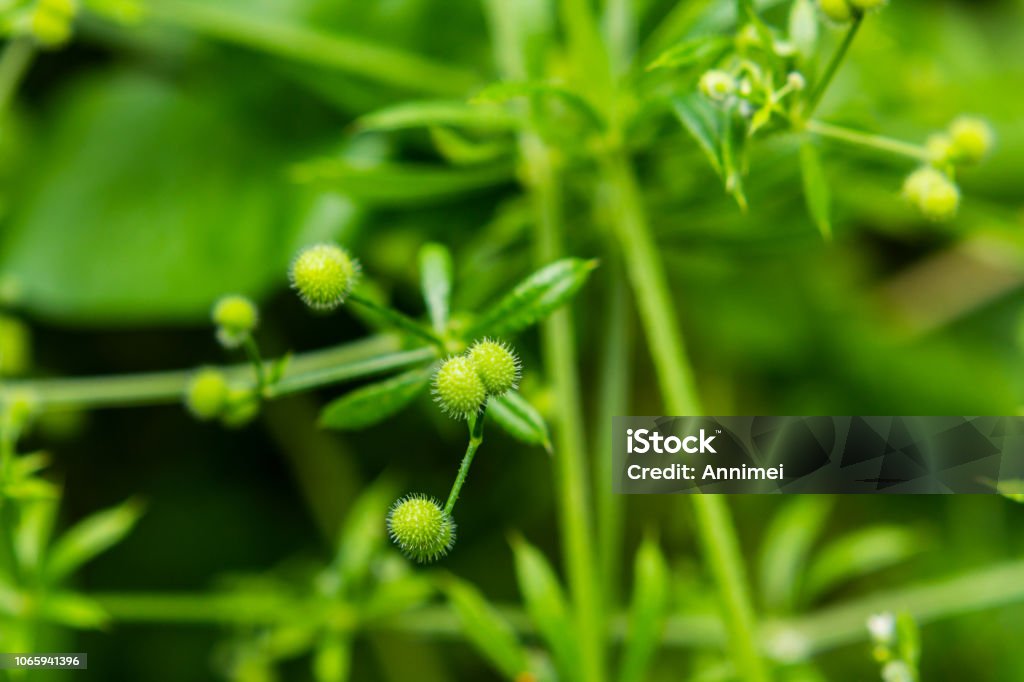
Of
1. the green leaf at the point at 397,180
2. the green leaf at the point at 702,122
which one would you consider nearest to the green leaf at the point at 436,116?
the green leaf at the point at 397,180

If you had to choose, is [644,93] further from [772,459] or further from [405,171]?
[772,459]

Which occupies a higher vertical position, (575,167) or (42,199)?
(42,199)

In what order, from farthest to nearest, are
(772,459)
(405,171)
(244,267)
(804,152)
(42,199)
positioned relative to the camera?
(42,199) → (244,267) → (405,171) → (772,459) → (804,152)

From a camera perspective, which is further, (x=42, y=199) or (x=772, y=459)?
(x=42, y=199)

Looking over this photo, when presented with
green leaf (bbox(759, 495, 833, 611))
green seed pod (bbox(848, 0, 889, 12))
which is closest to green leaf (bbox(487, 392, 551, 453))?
green seed pod (bbox(848, 0, 889, 12))

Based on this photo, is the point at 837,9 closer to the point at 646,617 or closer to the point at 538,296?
the point at 538,296

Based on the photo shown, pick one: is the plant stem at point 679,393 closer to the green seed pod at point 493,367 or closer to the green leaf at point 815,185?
the green leaf at point 815,185

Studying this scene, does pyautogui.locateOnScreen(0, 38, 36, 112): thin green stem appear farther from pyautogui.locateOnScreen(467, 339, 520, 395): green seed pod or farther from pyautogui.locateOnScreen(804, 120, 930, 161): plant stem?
pyautogui.locateOnScreen(804, 120, 930, 161): plant stem

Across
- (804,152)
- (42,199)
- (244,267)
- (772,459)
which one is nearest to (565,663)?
(772,459)
